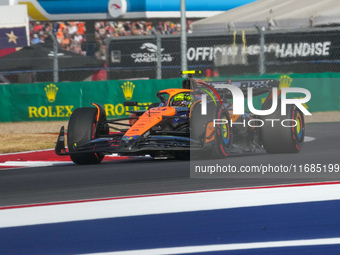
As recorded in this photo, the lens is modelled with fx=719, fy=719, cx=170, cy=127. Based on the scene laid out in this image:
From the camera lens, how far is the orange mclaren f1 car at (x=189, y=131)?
8.45 meters

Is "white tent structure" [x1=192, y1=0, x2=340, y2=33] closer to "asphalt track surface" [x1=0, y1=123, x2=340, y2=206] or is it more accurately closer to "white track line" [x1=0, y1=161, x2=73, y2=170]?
"asphalt track surface" [x1=0, y1=123, x2=340, y2=206]

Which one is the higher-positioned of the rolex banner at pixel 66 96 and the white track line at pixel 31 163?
the rolex banner at pixel 66 96

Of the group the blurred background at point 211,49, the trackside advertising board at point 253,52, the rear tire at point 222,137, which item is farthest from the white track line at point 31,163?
the trackside advertising board at point 253,52

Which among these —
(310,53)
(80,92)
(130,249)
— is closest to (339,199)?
(130,249)

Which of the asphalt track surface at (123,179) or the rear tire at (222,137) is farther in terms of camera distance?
the rear tire at (222,137)

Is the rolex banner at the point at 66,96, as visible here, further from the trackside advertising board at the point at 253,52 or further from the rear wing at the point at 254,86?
the rear wing at the point at 254,86

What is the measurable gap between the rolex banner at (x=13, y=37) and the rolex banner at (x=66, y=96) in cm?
784

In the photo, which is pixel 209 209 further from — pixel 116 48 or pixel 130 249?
pixel 116 48

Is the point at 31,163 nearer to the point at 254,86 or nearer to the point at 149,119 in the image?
the point at 149,119

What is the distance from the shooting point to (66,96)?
17641 millimetres

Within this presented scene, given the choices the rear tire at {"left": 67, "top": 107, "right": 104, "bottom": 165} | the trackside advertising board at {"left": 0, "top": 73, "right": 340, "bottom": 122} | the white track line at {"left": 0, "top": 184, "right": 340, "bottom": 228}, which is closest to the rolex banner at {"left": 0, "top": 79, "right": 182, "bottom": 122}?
the trackside advertising board at {"left": 0, "top": 73, "right": 340, "bottom": 122}

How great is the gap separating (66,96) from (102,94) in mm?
895

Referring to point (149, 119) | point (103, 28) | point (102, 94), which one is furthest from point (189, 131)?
point (103, 28)

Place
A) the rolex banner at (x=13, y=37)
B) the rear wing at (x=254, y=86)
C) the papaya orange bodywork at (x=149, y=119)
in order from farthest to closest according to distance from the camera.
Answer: the rolex banner at (x=13, y=37)
the rear wing at (x=254, y=86)
the papaya orange bodywork at (x=149, y=119)
